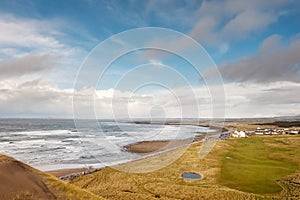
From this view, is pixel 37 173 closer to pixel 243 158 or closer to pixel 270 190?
pixel 270 190

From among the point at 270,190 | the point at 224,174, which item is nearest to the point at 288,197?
the point at 270,190

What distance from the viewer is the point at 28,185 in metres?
20.6

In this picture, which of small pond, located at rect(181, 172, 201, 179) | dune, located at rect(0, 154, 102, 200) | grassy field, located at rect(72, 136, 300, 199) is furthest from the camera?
small pond, located at rect(181, 172, 201, 179)

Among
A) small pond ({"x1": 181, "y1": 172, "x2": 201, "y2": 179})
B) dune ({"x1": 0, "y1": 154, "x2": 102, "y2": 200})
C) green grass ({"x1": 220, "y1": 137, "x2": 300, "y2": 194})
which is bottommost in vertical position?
small pond ({"x1": 181, "y1": 172, "x2": 201, "y2": 179})

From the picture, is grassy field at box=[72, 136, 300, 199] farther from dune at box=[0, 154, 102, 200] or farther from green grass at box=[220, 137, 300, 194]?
dune at box=[0, 154, 102, 200]

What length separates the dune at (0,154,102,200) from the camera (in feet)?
62.3

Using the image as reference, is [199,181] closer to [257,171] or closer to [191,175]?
[191,175]

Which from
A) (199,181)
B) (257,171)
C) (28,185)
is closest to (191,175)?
(199,181)

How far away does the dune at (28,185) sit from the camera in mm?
18981

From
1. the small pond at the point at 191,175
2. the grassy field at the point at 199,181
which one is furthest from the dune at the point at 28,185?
the small pond at the point at 191,175

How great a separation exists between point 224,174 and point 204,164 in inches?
346

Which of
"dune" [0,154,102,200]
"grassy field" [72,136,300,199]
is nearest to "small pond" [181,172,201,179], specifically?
"grassy field" [72,136,300,199]

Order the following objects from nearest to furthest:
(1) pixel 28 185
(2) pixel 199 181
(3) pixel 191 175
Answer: (1) pixel 28 185
(2) pixel 199 181
(3) pixel 191 175

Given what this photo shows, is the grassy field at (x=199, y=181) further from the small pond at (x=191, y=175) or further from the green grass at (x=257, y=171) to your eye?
the small pond at (x=191, y=175)
